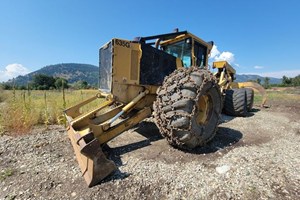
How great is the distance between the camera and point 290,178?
2.70 m

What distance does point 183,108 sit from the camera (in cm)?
335

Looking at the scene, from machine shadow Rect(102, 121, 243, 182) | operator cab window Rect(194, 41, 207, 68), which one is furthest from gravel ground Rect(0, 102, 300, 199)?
operator cab window Rect(194, 41, 207, 68)

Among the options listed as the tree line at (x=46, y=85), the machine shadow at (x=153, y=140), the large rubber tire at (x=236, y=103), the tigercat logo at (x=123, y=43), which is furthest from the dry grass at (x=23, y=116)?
the large rubber tire at (x=236, y=103)

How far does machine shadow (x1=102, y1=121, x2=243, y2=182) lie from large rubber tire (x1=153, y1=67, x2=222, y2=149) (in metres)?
0.21

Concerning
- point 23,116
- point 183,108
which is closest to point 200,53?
point 183,108

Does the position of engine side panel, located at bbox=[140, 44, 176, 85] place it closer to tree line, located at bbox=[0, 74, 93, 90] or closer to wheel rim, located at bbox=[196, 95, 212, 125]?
wheel rim, located at bbox=[196, 95, 212, 125]

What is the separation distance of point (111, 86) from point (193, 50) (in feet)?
9.01

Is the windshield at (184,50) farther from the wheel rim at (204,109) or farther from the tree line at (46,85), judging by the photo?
the tree line at (46,85)

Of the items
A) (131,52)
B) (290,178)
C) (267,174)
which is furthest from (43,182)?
(290,178)

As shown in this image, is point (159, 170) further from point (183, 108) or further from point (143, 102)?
point (143, 102)

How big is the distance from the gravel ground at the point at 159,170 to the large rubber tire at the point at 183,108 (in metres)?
0.28

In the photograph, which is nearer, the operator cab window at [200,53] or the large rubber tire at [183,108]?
the large rubber tire at [183,108]

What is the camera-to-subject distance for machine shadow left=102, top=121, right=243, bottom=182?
325 cm

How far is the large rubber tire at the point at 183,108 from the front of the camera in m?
3.35
